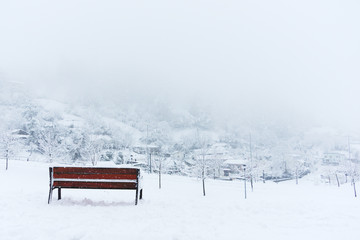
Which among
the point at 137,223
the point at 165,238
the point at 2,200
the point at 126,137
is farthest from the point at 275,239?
the point at 126,137

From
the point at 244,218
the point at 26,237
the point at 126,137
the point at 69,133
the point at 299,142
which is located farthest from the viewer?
the point at 299,142

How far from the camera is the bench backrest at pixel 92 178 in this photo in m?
6.60

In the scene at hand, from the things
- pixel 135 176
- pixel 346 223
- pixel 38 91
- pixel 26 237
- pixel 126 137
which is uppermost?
pixel 38 91

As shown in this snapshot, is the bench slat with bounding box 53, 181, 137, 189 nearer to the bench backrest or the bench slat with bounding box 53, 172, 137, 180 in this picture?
the bench backrest

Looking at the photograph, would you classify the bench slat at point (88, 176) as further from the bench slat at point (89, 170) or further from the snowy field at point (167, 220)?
the snowy field at point (167, 220)

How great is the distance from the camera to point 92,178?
6637 millimetres

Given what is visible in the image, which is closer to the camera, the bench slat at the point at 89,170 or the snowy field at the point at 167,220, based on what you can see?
the snowy field at the point at 167,220

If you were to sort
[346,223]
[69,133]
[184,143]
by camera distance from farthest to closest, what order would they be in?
[184,143] < [69,133] < [346,223]

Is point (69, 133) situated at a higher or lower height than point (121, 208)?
higher

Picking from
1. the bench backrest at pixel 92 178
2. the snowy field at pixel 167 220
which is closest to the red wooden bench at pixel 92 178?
the bench backrest at pixel 92 178

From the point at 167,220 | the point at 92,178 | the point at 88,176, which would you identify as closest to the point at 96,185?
the point at 92,178

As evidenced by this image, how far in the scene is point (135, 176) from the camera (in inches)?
265

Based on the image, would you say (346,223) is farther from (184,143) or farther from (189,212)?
(184,143)

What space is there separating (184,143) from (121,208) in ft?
387
